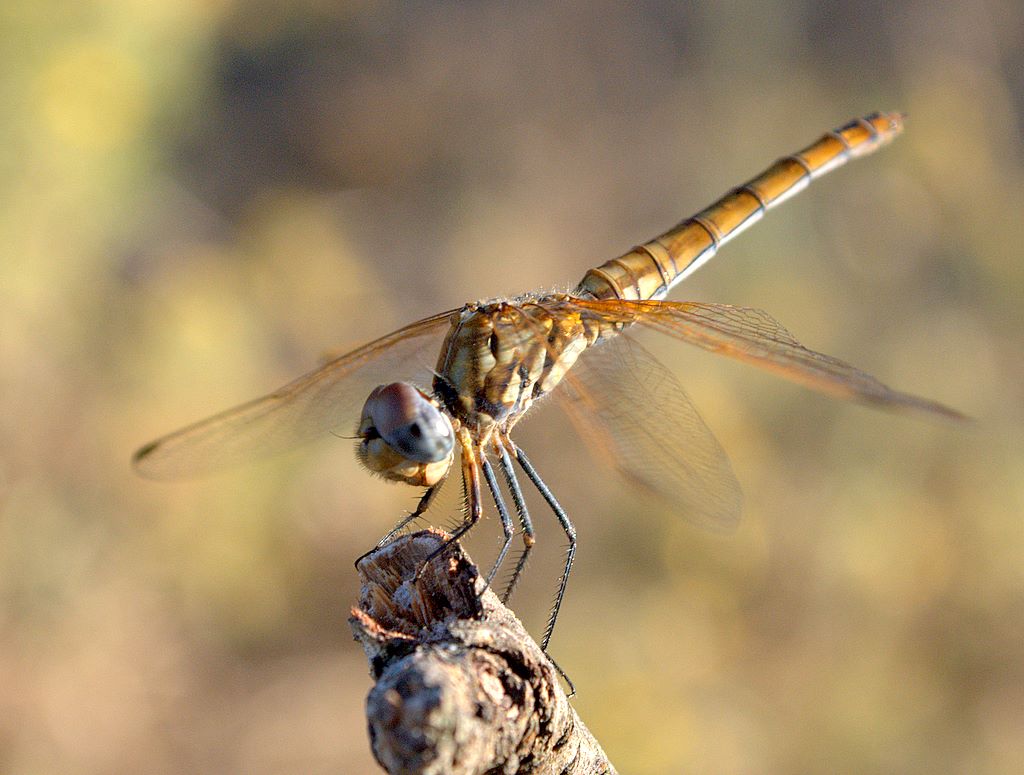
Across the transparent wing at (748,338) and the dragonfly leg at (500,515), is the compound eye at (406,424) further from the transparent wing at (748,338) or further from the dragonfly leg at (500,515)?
the transparent wing at (748,338)

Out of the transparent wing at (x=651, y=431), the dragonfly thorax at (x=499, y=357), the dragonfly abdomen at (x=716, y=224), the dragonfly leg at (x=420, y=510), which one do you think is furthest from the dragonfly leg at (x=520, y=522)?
the dragonfly abdomen at (x=716, y=224)

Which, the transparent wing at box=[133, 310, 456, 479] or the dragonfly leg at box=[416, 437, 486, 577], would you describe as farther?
the transparent wing at box=[133, 310, 456, 479]

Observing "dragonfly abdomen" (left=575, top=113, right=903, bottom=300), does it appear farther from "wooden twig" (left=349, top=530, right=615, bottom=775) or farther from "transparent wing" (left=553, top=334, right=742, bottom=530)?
"wooden twig" (left=349, top=530, right=615, bottom=775)

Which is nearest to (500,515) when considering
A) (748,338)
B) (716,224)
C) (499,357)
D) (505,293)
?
(499,357)

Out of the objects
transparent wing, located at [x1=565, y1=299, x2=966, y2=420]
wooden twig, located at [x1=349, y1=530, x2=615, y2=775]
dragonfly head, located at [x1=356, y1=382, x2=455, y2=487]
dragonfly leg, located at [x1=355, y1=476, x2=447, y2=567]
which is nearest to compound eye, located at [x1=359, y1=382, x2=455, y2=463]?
dragonfly head, located at [x1=356, y1=382, x2=455, y2=487]

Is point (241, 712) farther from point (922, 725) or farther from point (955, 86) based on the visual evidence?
point (955, 86)

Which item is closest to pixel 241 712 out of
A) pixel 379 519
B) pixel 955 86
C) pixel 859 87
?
pixel 379 519
